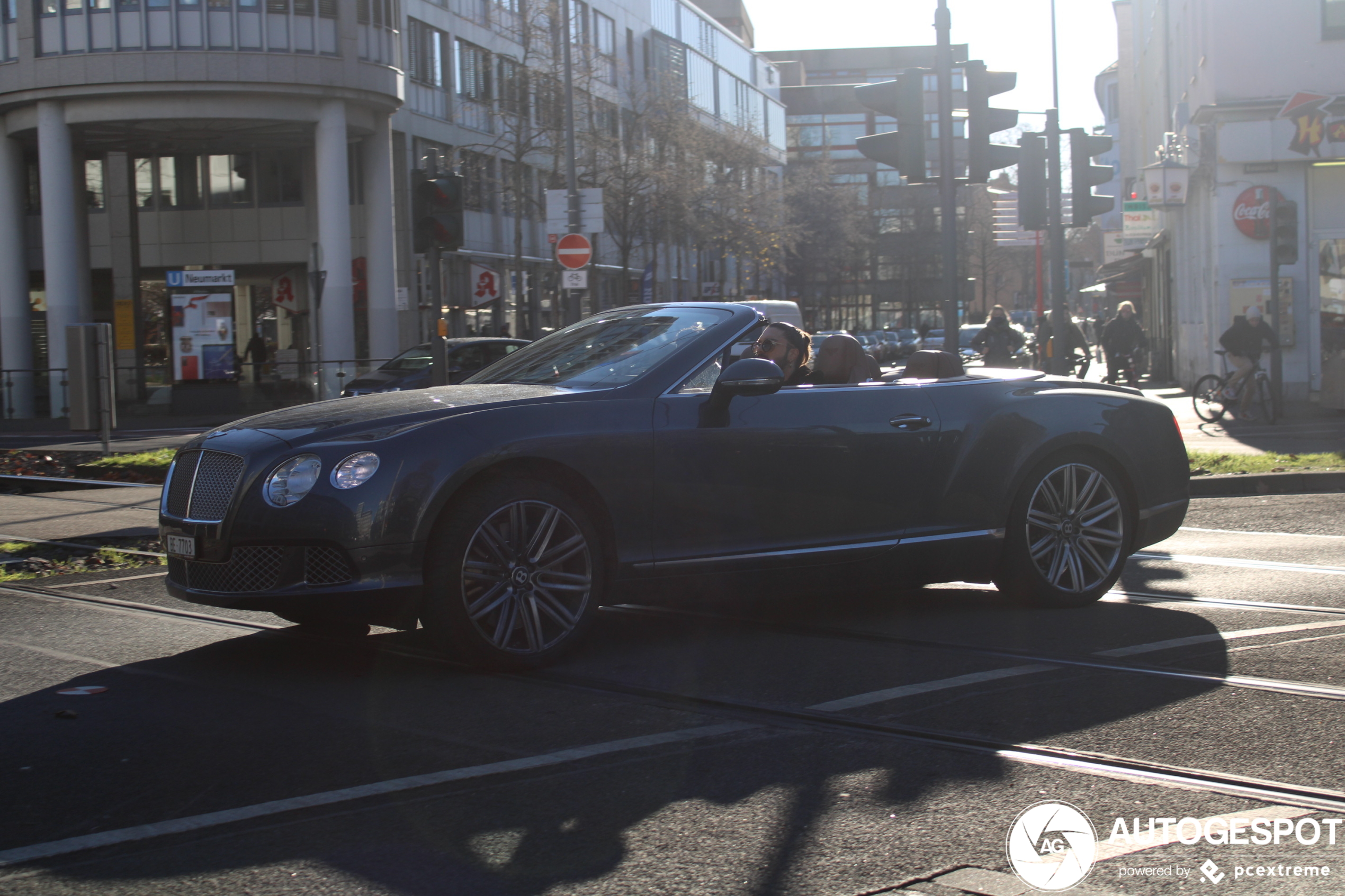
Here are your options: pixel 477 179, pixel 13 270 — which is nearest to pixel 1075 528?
pixel 13 270

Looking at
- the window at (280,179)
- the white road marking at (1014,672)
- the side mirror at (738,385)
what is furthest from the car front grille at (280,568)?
the window at (280,179)

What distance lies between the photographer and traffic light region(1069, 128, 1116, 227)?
15.2 metres

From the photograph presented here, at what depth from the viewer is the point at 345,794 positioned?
3885 millimetres

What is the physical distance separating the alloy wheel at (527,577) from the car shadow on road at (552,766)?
0.66 ft

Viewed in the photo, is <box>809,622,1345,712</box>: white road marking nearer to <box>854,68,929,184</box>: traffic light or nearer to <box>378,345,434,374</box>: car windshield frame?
<box>854,68,929,184</box>: traffic light

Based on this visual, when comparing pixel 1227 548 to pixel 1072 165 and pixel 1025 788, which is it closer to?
pixel 1025 788

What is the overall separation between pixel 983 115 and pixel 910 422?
653 cm

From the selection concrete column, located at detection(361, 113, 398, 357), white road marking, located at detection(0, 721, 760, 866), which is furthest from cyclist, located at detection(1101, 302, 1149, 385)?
white road marking, located at detection(0, 721, 760, 866)

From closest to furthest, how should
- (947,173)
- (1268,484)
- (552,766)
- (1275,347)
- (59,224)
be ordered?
(552,766) → (1268,484) → (947,173) → (1275,347) → (59,224)

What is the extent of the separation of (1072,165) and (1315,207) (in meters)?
10.2

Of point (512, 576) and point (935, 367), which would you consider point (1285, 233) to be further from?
point (512, 576)

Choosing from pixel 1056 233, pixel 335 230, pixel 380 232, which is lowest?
pixel 1056 233

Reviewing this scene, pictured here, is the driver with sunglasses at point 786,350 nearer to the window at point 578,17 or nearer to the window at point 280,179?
the window at point 280,179

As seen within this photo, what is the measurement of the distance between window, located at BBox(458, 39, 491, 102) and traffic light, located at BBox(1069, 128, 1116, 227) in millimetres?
29051
